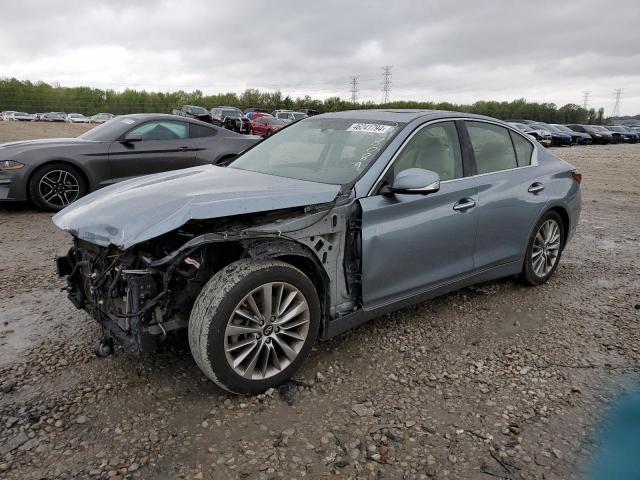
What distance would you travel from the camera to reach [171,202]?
9.29ft

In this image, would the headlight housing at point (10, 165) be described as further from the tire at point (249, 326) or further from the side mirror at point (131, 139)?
the tire at point (249, 326)

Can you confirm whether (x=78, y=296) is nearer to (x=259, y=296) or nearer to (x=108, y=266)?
(x=108, y=266)

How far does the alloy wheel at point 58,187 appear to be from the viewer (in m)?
7.14

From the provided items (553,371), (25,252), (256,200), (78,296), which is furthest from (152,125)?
(553,371)

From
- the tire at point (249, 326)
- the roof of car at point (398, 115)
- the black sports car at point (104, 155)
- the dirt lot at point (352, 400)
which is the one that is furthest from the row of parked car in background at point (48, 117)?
the tire at point (249, 326)

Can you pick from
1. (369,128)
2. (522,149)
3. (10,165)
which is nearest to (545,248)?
(522,149)

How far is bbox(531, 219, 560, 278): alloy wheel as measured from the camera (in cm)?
470

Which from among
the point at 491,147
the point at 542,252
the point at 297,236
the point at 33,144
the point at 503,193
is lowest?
the point at 542,252

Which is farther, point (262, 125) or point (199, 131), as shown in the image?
point (262, 125)

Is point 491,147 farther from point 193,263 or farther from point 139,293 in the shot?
point 139,293

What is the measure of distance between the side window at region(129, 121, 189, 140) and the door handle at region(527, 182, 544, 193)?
5.56 metres

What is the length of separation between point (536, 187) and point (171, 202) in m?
3.17

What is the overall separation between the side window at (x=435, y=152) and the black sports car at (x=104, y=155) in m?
3.94

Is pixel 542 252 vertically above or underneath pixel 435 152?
underneath
